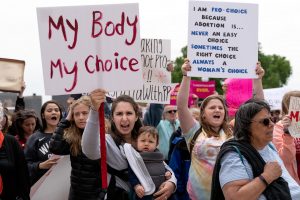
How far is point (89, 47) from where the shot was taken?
13.9ft

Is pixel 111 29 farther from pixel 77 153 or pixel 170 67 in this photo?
pixel 170 67

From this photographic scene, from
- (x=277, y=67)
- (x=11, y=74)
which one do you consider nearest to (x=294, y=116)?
(x=11, y=74)

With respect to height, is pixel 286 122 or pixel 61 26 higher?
pixel 61 26

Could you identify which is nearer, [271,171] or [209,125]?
[271,171]

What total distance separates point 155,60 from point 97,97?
→ 10.6 feet

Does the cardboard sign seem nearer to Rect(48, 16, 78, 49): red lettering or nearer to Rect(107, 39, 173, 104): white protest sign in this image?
Rect(107, 39, 173, 104): white protest sign

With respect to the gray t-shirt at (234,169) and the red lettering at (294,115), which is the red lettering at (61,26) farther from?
the red lettering at (294,115)

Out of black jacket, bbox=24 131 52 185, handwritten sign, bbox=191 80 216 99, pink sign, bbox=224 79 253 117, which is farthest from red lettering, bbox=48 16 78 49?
handwritten sign, bbox=191 80 216 99

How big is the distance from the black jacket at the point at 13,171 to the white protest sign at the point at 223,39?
168 centimetres

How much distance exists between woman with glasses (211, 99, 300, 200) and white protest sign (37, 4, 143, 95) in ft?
3.25

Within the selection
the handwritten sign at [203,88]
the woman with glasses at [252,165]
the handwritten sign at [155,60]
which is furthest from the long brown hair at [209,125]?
the handwritten sign at [203,88]

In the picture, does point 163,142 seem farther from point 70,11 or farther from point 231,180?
point 231,180

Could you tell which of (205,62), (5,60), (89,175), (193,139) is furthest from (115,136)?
(5,60)

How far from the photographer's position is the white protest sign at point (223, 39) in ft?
16.9
